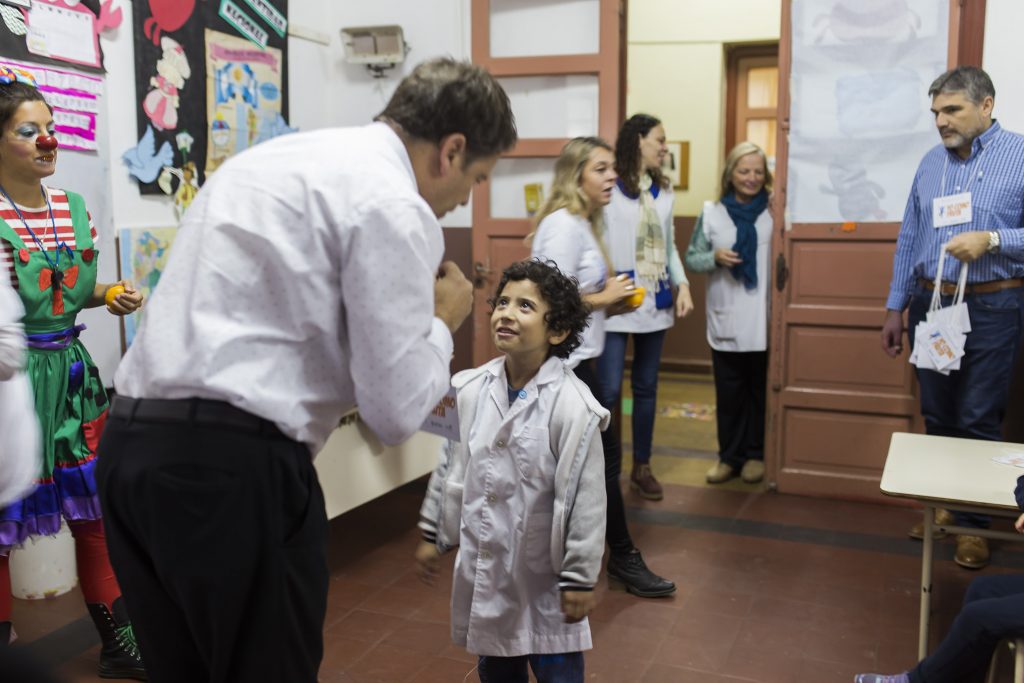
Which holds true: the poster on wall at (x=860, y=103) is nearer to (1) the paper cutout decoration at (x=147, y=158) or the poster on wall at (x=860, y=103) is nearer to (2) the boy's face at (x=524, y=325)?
(2) the boy's face at (x=524, y=325)

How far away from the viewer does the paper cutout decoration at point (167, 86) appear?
12.6 feet

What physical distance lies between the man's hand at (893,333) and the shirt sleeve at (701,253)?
2.95 ft

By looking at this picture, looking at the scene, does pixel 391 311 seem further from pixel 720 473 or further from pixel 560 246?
pixel 720 473

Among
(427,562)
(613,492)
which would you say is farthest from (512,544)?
(613,492)

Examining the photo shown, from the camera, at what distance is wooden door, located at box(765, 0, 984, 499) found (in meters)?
4.27

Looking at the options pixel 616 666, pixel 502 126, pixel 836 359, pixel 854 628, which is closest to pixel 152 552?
pixel 502 126

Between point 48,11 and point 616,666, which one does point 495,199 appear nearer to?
point 48,11

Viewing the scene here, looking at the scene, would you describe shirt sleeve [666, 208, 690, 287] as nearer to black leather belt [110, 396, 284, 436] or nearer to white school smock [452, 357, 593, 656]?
white school smock [452, 357, 593, 656]

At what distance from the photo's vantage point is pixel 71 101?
11.2 ft

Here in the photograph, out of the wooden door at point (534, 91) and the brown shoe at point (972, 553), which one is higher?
the wooden door at point (534, 91)

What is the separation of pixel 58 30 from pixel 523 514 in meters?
2.50

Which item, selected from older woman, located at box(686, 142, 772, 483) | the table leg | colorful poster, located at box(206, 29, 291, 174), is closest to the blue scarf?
older woman, located at box(686, 142, 772, 483)

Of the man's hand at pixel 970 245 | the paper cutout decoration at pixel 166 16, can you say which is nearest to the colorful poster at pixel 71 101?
the paper cutout decoration at pixel 166 16

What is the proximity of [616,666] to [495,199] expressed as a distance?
8.85ft
